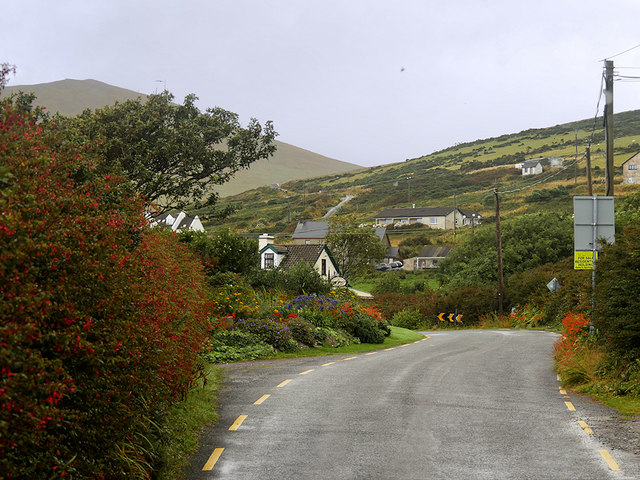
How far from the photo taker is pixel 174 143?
27.3 metres

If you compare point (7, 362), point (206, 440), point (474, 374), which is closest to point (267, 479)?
point (206, 440)

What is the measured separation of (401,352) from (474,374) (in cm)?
671

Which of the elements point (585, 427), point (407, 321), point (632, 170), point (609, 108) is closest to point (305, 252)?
point (407, 321)

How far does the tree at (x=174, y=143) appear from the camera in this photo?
1043 inches

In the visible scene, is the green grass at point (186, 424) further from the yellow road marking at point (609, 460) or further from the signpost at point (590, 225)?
the signpost at point (590, 225)

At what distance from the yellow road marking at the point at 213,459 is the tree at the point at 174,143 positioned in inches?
682

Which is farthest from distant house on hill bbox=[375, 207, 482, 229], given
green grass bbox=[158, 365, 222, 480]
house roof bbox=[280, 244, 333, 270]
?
green grass bbox=[158, 365, 222, 480]

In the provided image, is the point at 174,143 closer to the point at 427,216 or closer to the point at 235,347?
the point at 235,347

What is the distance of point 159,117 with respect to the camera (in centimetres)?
2811

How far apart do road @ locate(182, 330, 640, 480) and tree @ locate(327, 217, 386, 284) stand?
60.0 meters

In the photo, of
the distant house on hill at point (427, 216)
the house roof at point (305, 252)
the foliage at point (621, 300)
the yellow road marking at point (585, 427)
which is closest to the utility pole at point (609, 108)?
the foliage at point (621, 300)

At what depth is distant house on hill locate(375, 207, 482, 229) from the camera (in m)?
111

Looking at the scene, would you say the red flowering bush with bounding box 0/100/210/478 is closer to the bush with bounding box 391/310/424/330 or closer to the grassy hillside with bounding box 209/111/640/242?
the bush with bounding box 391/310/424/330

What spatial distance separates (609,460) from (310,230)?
84.4 meters
